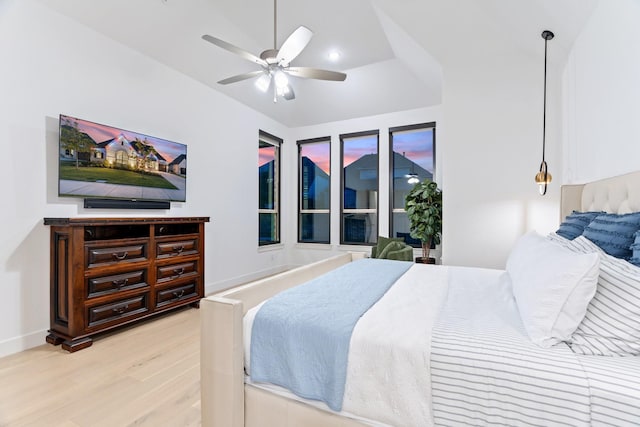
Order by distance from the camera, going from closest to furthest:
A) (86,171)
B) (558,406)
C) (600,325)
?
(558,406), (600,325), (86,171)

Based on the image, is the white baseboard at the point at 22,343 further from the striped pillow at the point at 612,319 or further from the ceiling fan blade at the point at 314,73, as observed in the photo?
the striped pillow at the point at 612,319

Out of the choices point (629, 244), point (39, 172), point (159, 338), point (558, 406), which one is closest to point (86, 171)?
point (39, 172)

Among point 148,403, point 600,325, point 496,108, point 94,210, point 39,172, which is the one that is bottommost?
point 148,403

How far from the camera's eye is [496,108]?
326 centimetres

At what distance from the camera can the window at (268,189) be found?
521cm

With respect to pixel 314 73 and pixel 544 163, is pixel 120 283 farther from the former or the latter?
pixel 544 163

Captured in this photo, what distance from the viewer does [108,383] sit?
193 cm

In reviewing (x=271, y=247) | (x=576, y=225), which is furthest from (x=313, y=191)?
(x=576, y=225)

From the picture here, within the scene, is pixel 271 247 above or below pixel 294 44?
below

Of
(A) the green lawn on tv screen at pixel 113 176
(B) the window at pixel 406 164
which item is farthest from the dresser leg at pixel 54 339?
(B) the window at pixel 406 164

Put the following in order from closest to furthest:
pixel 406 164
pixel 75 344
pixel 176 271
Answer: pixel 75 344
pixel 176 271
pixel 406 164

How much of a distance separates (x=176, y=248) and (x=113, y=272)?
2.16 feet

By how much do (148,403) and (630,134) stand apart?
10.3 feet

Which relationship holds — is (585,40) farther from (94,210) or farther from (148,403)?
(94,210)
